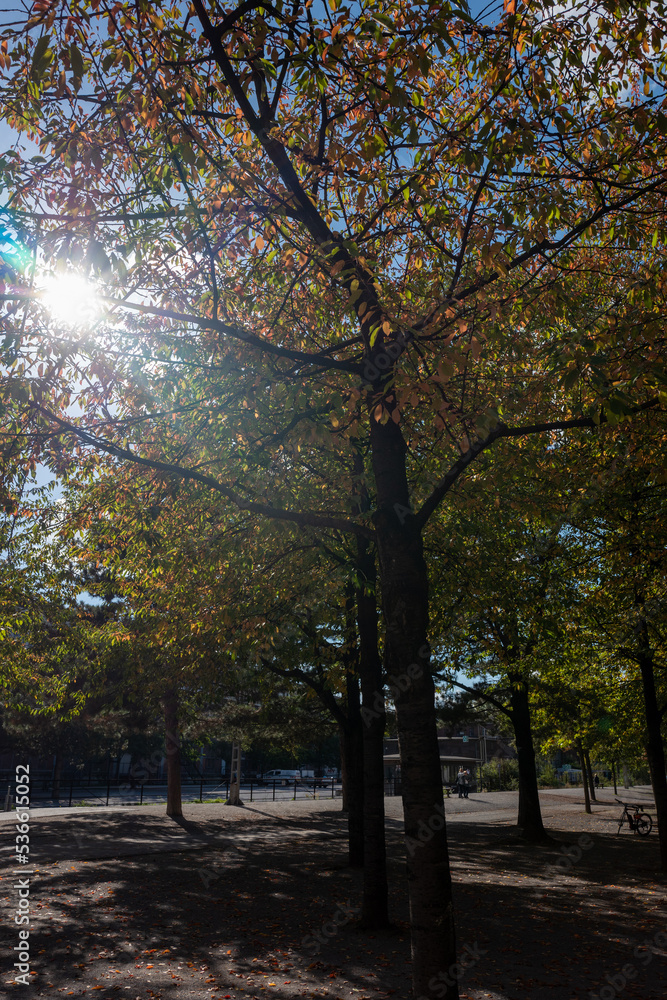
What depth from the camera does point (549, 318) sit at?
823 cm

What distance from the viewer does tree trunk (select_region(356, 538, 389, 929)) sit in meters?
8.83

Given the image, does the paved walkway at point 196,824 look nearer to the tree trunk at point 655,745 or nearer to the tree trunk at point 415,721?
the tree trunk at point 655,745

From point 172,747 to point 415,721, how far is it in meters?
19.0

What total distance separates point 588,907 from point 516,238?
31.9ft

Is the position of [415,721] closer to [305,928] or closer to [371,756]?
[371,756]

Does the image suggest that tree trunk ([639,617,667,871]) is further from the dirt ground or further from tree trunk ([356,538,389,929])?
tree trunk ([356,538,389,929])

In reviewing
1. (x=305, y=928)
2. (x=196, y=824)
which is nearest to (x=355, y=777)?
(x=305, y=928)

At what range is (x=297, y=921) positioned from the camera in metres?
9.27

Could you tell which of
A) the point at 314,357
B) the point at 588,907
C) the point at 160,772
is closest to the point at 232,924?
the point at 588,907

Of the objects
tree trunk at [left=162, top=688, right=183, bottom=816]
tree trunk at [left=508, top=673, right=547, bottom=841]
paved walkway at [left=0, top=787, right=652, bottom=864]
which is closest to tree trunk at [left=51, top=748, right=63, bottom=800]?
paved walkway at [left=0, top=787, right=652, bottom=864]

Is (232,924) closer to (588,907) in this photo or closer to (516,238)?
(588,907)

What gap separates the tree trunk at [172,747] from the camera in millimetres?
21281

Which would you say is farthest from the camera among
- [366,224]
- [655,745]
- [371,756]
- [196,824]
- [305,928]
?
[196,824]

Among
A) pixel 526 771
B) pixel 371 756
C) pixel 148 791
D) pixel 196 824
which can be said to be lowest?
pixel 148 791
